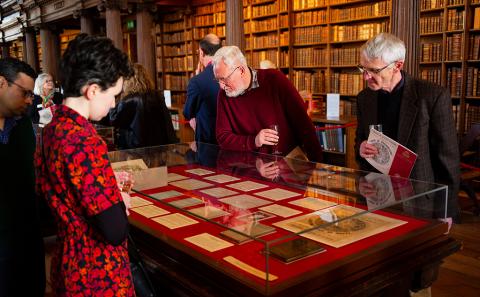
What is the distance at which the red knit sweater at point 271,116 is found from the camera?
9.52ft

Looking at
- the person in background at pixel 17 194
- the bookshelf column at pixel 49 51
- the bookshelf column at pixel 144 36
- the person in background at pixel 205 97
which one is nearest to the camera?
the person in background at pixel 17 194

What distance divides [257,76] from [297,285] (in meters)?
1.74

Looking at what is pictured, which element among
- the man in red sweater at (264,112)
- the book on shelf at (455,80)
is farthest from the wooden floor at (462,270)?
the book on shelf at (455,80)

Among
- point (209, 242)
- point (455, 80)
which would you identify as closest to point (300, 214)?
point (209, 242)

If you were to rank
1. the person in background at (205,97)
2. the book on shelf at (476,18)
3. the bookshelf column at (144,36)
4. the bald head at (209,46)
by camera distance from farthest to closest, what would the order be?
the bookshelf column at (144,36)
the book on shelf at (476,18)
the bald head at (209,46)
the person in background at (205,97)

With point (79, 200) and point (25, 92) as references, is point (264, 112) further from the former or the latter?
point (79, 200)

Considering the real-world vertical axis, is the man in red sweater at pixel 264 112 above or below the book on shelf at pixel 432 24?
below

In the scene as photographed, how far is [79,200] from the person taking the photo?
1.33 m

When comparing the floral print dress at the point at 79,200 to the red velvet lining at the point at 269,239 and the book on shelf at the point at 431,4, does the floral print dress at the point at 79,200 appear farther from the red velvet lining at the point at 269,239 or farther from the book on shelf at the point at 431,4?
the book on shelf at the point at 431,4

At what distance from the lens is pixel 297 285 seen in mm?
1401

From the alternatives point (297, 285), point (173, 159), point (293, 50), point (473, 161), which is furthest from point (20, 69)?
point (293, 50)

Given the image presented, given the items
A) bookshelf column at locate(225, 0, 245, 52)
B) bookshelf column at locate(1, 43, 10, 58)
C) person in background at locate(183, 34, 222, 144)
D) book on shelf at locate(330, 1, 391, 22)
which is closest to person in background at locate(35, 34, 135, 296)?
person in background at locate(183, 34, 222, 144)

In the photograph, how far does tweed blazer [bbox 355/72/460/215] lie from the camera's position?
6.95ft

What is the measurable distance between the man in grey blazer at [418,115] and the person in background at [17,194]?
1.59m
